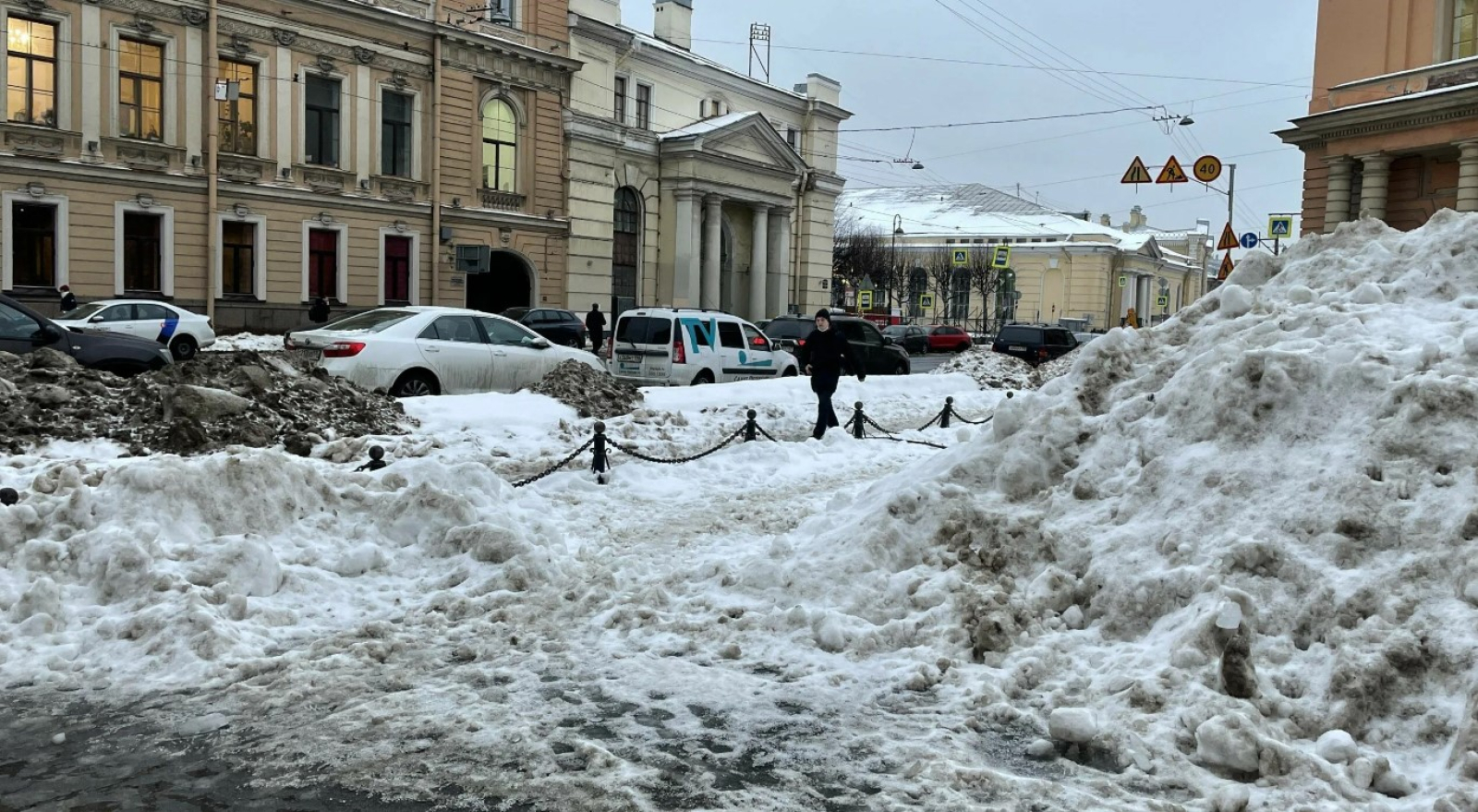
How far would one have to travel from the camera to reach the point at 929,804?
427 centimetres

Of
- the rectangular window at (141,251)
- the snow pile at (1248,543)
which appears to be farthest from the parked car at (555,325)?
the snow pile at (1248,543)

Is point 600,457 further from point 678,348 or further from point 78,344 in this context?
point 678,348

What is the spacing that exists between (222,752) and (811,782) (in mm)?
2406

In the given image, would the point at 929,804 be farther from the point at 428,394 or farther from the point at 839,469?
the point at 428,394

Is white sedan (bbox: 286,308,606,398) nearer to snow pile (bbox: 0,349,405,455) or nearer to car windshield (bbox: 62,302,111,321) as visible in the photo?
snow pile (bbox: 0,349,405,455)

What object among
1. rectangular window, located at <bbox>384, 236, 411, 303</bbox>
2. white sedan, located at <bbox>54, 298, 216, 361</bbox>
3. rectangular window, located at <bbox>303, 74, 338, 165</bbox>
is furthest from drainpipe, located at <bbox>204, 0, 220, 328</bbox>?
rectangular window, located at <bbox>384, 236, 411, 303</bbox>

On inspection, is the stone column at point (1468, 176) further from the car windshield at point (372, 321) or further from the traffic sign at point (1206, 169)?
the car windshield at point (372, 321)

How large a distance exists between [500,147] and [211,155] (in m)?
9.99

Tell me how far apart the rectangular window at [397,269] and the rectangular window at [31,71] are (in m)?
9.27

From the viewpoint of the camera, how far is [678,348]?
18.9 m

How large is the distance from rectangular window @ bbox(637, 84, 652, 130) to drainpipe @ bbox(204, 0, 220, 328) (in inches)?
640

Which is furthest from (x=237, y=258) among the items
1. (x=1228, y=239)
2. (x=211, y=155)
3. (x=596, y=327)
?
(x=1228, y=239)

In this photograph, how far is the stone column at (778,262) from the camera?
156 feet

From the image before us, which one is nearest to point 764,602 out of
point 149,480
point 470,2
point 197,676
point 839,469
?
point 197,676
